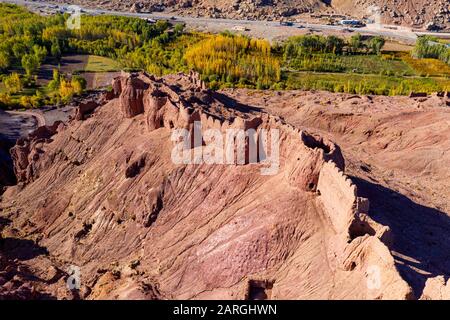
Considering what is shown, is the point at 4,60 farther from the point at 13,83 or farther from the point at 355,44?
the point at 355,44

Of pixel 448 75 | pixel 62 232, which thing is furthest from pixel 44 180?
pixel 448 75

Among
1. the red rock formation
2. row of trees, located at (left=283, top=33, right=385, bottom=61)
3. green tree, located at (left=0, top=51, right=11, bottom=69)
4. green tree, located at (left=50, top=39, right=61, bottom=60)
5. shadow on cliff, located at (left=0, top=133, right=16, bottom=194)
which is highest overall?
row of trees, located at (left=283, top=33, right=385, bottom=61)

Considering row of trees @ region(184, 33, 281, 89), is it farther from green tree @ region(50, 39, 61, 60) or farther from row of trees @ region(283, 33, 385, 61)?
green tree @ region(50, 39, 61, 60)

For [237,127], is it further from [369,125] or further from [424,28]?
[424,28]

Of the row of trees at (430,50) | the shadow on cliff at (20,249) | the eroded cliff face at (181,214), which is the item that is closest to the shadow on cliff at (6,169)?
the eroded cliff face at (181,214)

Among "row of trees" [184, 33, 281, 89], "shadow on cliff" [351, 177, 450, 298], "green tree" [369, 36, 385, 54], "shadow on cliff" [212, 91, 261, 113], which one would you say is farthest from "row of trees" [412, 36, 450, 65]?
"shadow on cliff" [351, 177, 450, 298]

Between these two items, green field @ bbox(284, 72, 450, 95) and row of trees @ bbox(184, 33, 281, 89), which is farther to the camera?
row of trees @ bbox(184, 33, 281, 89)

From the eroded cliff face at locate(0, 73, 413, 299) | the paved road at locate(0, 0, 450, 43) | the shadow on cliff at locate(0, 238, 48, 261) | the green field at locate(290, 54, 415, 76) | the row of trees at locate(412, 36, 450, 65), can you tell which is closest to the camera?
the eroded cliff face at locate(0, 73, 413, 299)
